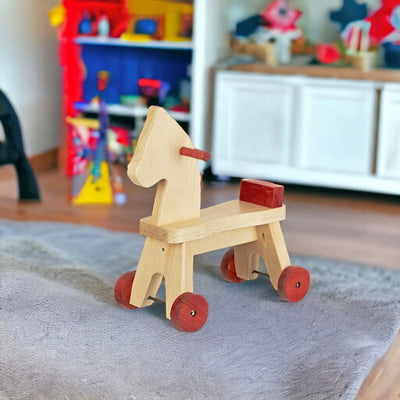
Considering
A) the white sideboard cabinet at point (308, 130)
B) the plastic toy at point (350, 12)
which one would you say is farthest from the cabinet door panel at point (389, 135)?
the plastic toy at point (350, 12)

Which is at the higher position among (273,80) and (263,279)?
(273,80)

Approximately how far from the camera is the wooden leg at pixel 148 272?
1.78 metres

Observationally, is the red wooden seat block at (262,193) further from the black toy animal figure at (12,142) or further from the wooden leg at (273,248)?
the black toy animal figure at (12,142)

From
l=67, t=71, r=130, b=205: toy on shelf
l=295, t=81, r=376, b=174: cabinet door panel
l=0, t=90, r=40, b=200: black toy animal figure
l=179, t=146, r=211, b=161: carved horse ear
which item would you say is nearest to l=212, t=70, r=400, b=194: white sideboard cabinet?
l=295, t=81, r=376, b=174: cabinet door panel

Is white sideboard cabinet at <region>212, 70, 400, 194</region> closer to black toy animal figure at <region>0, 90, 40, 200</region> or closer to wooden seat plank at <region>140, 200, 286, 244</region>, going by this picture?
black toy animal figure at <region>0, 90, 40, 200</region>

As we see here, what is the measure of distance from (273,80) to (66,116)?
99 cm

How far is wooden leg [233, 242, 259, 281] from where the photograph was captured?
2020 mm

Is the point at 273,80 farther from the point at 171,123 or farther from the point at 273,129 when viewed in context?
the point at 171,123

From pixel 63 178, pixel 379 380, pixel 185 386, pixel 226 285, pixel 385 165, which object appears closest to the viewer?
pixel 185 386

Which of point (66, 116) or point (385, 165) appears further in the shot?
point (66, 116)

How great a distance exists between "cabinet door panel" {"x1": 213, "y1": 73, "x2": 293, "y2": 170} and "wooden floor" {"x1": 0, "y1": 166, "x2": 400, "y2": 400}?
0.16m

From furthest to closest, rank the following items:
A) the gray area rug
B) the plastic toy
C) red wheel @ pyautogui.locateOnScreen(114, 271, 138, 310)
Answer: the plastic toy
red wheel @ pyautogui.locateOnScreen(114, 271, 138, 310)
the gray area rug

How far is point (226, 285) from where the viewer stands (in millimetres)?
2090

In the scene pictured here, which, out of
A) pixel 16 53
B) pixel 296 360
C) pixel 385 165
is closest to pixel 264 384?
pixel 296 360
